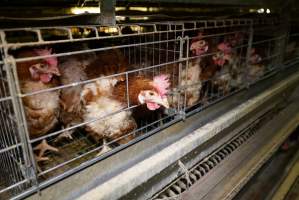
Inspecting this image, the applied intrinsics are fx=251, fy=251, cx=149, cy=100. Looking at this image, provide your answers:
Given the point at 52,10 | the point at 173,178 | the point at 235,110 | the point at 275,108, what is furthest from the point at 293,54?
the point at 52,10

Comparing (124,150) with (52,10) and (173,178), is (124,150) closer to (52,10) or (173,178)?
(173,178)

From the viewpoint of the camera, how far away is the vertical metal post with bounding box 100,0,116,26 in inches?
35.6

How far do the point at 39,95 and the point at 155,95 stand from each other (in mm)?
490

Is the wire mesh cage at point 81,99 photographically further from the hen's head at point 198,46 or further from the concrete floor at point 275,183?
the concrete floor at point 275,183

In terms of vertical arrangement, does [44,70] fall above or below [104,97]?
above

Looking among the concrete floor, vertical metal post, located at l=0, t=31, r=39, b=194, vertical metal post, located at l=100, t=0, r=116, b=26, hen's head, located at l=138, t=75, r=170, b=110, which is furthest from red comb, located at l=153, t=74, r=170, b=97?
the concrete floor

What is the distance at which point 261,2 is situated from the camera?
1.77 metres

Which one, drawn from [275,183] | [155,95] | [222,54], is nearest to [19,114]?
[155,95]

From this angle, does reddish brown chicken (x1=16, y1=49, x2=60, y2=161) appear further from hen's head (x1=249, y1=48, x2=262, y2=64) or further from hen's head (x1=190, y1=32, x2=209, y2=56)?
hen's head (x1=249, y1=48, x2=262, y2=64)

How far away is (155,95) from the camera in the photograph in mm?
1135

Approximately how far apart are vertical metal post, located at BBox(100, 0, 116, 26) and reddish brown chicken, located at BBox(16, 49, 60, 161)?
1.00ft

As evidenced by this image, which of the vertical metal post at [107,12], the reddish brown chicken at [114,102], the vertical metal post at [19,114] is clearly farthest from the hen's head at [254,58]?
the vertical metal post at [19,114]

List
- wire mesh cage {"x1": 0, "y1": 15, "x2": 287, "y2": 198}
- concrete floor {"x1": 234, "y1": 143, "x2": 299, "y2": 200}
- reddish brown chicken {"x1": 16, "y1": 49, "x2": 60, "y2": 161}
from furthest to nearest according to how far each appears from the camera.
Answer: concrete floor {"x1": 234, "y1": 143, "x2": 299, "y2": 200}, reddish brown chicken {"x1": 16, "y1": 49, "x2": 60, "y2": 161}, wire mesh cage {"x1": 0, "y1": 15, "x2": 287, "y2": 198}

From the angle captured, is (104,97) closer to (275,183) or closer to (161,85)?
(161,85)
